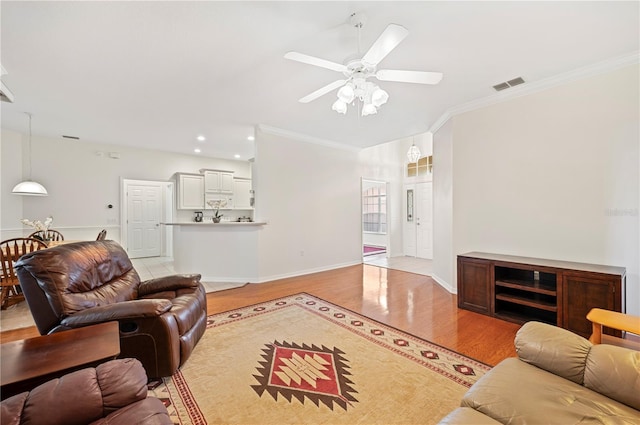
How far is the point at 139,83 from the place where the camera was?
126 inches

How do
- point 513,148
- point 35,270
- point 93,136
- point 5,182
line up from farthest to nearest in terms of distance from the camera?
point 93,136 → point 5,182 → point 513,148 → point 35,270

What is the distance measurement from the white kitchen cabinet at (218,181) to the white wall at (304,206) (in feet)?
9.27

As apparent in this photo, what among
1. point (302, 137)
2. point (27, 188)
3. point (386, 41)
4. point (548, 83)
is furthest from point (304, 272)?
point (27, 188)

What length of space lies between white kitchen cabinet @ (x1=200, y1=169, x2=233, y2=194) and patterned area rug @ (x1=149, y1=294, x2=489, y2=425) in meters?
4.89

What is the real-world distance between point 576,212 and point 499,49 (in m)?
1.98

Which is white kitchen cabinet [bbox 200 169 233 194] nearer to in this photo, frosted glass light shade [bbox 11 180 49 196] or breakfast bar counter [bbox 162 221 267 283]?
breakfast bar counter [bbox 162 221 267 283]

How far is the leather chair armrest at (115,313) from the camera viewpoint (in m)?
1.79

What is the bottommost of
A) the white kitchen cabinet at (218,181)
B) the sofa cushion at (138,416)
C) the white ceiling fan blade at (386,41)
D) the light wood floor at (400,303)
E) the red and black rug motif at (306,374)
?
the red and black rug motif at (306,374)

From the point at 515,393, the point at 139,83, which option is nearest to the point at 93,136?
the point at 139,83

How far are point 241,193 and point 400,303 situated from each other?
557 cm

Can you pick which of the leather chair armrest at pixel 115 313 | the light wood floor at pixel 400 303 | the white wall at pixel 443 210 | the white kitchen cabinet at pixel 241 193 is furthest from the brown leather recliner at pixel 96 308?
the white kitchen cabinet at pixel 241 193

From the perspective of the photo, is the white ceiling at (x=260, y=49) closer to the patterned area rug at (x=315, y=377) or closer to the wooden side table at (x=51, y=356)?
the wooden side table at (x=51, y=356)

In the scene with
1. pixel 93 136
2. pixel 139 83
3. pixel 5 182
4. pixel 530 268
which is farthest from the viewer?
pixel 93 136

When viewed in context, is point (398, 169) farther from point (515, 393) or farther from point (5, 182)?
point (5, 182)
